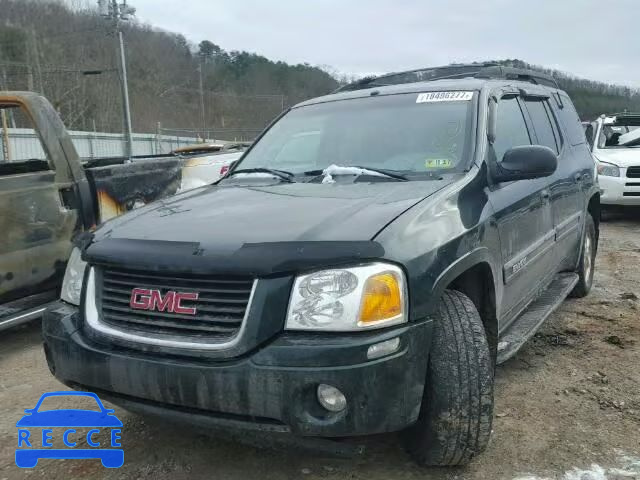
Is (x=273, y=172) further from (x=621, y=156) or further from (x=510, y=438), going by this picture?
(x=621, y=156)

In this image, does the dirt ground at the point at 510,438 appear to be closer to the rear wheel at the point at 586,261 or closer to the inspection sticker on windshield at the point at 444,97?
the rear wheel at the point at 586,261

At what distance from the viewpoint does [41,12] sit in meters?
41.0

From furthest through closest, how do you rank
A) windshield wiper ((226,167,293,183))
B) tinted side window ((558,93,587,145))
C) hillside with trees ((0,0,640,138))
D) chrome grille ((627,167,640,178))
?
hillside with trees ((0,0,640,138))
chrome grille ((627,167,640,178))
tinted side window ((558,93,587,145))
windshield wiper ((226,167,293,183))

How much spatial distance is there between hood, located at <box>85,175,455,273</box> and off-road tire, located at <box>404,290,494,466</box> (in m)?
0.51

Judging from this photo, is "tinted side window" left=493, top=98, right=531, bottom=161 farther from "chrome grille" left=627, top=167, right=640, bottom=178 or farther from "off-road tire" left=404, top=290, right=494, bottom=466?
"chrome grille" left=627, top=167, right=640, bottom=178

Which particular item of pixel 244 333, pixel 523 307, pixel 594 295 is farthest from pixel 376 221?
pixel 594 295

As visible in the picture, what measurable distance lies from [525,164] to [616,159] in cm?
842

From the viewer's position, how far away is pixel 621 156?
1058 cm

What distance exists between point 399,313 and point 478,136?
1.45m

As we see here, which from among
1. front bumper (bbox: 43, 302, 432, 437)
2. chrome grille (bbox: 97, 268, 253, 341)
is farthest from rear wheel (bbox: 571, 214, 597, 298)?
chrome grille (bbox: 97, 268, 253, 341)

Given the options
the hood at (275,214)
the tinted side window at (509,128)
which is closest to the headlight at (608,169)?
the tinted side window at (509,128)

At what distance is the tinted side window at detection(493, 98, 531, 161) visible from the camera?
11.7ft

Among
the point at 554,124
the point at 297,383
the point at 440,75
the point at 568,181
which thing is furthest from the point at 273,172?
the point at 554,124

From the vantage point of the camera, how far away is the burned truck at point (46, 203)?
4.38m
